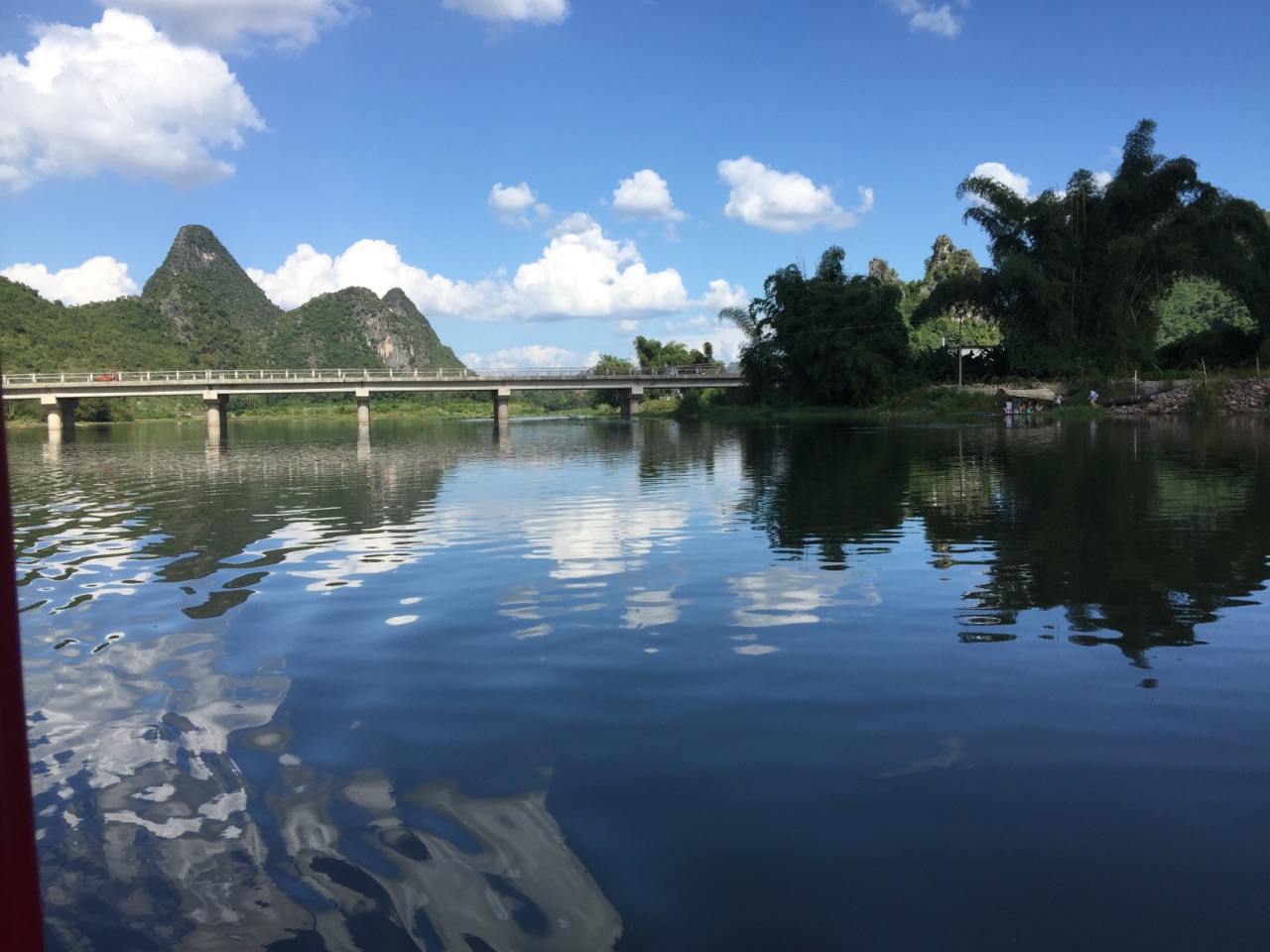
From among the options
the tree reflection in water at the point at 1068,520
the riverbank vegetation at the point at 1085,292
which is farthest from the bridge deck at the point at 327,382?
the tree reflection in water at the point at 1068,520

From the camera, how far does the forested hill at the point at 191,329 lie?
109 m

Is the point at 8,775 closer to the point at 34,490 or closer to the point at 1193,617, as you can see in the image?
the point at 1193,617

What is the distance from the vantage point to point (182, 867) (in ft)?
14.1

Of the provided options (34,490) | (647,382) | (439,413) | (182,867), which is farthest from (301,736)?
(439,413)

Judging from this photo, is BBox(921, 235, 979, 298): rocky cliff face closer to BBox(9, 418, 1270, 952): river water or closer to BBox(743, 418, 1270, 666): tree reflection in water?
BBox(743, 418, 1270, 666): tree reflection in water

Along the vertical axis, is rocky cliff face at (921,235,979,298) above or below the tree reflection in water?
above

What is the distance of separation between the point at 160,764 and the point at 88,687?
2.06 m

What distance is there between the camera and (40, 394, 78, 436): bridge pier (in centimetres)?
6588

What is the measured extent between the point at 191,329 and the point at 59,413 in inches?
3597

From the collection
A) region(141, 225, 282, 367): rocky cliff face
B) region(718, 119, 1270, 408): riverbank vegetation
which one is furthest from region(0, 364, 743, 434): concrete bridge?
region(141, 225, 282, 367): rocky cliff face

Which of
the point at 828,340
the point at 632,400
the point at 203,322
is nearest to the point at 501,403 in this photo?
the point at 632,400

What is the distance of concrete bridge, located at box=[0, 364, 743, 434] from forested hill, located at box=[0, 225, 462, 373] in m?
20.7

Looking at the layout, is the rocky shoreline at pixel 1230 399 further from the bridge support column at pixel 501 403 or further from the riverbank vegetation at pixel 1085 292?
the bridge support column at pixel 501 403

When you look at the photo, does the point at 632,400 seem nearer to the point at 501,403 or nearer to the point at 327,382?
the point at 501,403
